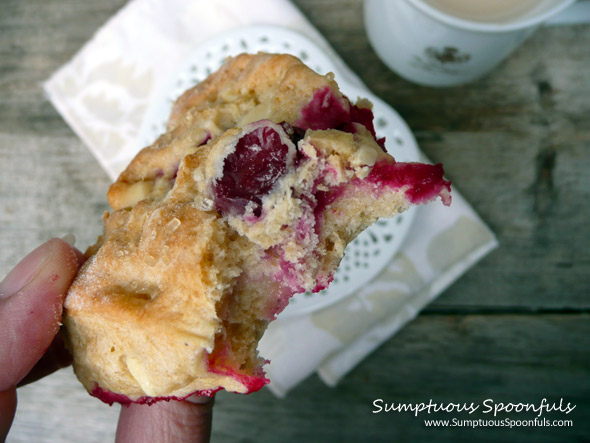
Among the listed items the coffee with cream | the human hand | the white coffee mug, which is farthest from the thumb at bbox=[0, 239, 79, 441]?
the coffee with cream

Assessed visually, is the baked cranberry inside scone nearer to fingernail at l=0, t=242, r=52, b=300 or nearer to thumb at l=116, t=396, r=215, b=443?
fingernail at l=0, t=242, r=52, b=300

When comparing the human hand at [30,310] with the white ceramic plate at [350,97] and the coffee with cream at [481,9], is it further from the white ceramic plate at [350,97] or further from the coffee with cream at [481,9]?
the coffee with cream at [481,9]

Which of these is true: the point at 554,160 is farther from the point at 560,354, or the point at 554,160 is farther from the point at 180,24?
the point at 180,24

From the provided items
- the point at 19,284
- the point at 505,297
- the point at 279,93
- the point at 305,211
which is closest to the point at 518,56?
the point at 505,297

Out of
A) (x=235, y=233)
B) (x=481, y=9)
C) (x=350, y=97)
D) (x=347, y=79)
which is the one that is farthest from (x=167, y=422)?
(x=481, y=9)

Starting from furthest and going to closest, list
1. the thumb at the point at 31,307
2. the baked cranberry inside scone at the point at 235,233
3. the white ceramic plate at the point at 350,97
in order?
the white ceramic plate at the point at 350,97
the thumb at the point at 31,307
the baked cranberry inside scone at the point at 235,233

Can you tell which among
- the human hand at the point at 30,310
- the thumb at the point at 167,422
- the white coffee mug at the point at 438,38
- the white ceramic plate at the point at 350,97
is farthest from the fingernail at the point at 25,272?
the white coffee mug at the point at 438,38
